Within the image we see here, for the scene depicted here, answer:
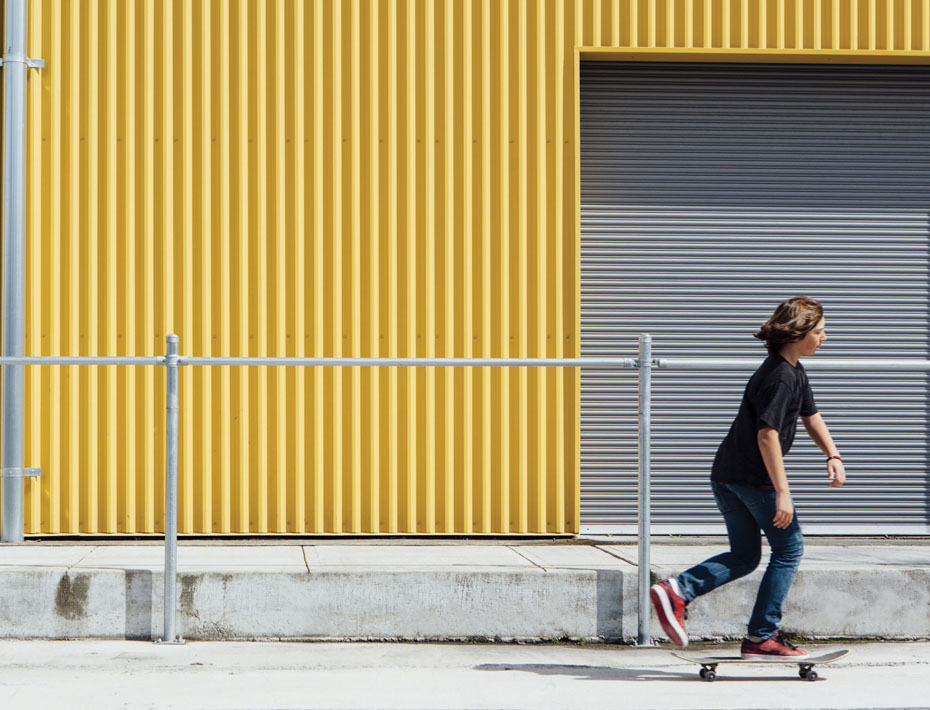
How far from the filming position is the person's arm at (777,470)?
5.55 metres

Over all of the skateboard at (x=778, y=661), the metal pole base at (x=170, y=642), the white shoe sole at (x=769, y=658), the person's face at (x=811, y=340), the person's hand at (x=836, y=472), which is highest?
the person's face at (x=811, y=340)

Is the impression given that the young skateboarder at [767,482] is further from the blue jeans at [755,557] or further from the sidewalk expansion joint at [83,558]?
the sidewalk expansion joint at [83,558]

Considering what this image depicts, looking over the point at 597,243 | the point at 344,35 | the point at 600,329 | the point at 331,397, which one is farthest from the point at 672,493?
the point at 344,35

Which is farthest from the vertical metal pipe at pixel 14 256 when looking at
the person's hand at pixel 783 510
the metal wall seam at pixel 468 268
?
the person's hand at pixel 783 510

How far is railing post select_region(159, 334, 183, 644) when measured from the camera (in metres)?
6.45

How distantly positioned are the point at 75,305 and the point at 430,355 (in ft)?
8.35

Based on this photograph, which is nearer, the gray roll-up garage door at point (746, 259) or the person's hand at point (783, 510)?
the person's hand at point (783, 510)

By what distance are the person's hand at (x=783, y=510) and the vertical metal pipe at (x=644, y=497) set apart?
110cm

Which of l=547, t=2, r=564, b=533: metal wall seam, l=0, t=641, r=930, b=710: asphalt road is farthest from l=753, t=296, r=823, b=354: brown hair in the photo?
l=547, t=2, r=564, b=533: metal wall seam

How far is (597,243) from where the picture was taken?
9.29m

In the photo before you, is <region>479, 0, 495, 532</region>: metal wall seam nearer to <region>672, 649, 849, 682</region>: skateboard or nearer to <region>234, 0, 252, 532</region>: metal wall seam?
<region>234, 0, 252, 532</region>: metal wall seam

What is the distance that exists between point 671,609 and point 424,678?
49.1 inches

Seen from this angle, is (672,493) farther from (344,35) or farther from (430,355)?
(344,35)

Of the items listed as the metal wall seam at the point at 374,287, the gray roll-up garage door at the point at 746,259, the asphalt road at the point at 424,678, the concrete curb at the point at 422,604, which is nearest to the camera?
the asphalt road at the point at 424,678
